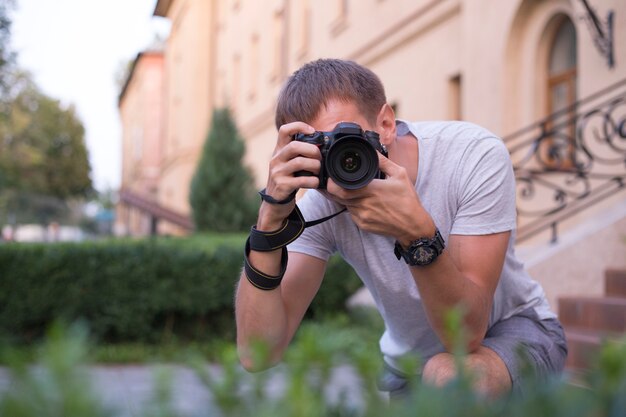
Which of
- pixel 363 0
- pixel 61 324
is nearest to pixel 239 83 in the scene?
pixel 363 0

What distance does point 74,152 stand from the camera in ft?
222

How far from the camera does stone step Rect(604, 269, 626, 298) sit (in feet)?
23.3

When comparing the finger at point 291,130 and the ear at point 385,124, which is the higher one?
the ear at point 385,124

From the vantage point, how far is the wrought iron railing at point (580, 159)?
8.04 m

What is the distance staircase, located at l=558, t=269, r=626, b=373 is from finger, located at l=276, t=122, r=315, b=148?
14.4 ft

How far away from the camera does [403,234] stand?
222 cm

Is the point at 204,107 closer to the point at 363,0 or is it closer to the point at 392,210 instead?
the point at 363,0

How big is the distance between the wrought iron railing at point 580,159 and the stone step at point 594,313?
916 millimetres

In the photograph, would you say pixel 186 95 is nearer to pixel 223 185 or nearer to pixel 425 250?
pixel 223 185

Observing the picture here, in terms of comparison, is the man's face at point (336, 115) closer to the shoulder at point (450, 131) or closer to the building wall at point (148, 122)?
the shoulder at point (450, 131)

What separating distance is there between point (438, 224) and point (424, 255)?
0.38 metres

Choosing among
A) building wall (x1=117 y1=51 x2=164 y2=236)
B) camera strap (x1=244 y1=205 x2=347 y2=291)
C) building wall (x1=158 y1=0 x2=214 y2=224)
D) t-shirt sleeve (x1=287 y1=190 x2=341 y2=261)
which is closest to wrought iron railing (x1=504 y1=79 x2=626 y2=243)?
t-shirt sleeve (x1=287 y1=190 x2=341 y2=261)

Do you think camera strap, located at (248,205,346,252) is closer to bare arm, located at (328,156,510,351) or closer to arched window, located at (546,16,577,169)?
bare arm, located at (328,156,510,351)

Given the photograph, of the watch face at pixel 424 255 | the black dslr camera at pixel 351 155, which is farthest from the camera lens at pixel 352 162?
the watch face at pixel 424 255
